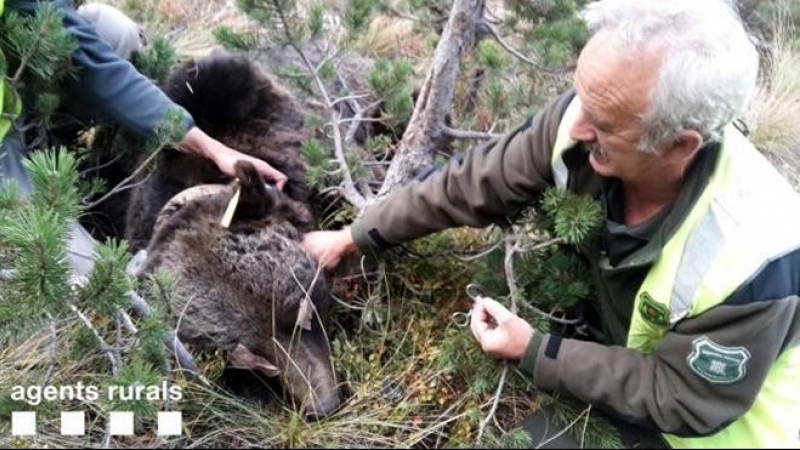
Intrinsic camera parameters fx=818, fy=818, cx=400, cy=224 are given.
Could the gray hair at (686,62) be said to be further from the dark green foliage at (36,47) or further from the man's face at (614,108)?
the dark green foliage at (36,47)

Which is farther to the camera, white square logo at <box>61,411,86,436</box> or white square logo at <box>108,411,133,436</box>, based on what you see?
white square logo at <box>61,411,86,436</box>

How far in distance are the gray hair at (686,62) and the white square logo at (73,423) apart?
219 centimetres

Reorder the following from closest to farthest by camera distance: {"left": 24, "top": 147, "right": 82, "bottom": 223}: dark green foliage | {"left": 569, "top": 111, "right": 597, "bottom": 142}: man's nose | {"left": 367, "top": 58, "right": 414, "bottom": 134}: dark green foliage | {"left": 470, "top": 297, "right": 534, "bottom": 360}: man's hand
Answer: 1. {"left": 24, "top": 147, "right": 82, "bottom": 223}: dark green foliage
2. {"left": 569, "top": 111, "right": 597, "bottom": 142}: man's nose
3. {"left": 470, "top": 297, "right": 534, "bottom": 360}: man's hand
4. {"left": 367, "top": 58, "right": 414, "bottom": 134}: dark green foliage

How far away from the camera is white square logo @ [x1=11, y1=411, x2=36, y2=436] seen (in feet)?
9.43

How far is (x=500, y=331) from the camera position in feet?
10.1

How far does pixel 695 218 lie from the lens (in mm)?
2719

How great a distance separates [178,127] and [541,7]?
2.13m

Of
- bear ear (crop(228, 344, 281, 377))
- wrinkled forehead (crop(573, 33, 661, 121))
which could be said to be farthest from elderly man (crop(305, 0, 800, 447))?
bear ear (crop(228, 344, 281, 377))

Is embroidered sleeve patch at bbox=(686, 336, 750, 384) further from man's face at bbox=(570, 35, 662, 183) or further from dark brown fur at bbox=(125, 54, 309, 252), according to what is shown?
dark brown fur at bbox=(125, 54, 309, 252)

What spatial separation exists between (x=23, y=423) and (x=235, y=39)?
Result: 225 centimetres

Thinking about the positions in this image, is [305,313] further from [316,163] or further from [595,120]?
[595,120]

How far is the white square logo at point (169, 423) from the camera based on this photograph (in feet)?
9.62

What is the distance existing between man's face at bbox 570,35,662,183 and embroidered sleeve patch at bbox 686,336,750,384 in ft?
1.99

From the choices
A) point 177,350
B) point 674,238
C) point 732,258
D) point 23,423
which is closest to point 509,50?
point 674,238
